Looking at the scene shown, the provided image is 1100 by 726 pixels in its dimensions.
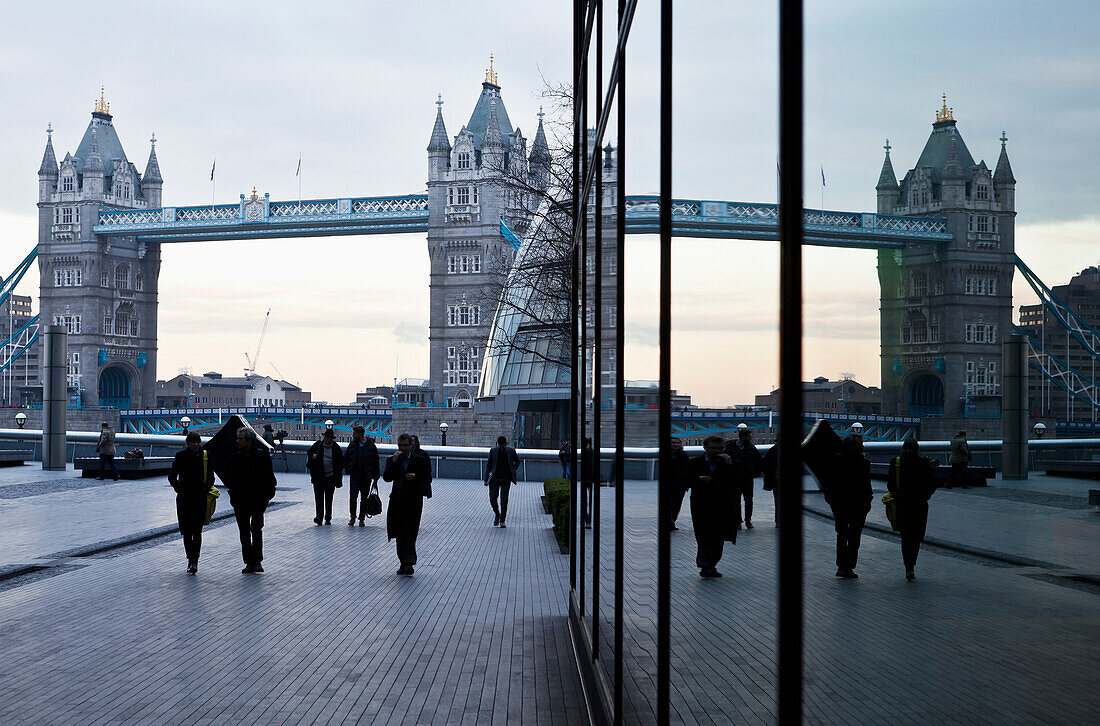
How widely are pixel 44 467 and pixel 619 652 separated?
88.3ft

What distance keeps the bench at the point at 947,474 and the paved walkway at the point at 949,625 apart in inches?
0.8

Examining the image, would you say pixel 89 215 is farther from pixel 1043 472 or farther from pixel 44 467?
pixel 1043 472

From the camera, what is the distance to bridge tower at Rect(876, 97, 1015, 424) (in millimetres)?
1150

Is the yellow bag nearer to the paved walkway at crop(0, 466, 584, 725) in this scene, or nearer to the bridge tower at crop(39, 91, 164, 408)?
the paved walkway at crop(0, 466, 584, 725)

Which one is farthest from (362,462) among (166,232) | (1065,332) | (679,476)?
(166,232)

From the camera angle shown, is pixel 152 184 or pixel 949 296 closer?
pixel 949 296

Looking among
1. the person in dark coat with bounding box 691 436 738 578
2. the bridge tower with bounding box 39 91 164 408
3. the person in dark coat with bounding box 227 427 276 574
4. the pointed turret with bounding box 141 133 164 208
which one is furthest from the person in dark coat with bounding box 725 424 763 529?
the pointed turret with bounding box 141 133 164 208

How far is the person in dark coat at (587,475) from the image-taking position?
5.71 metres

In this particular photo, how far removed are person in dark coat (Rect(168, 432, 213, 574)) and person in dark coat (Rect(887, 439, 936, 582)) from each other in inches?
385

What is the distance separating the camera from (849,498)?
56.5 inches

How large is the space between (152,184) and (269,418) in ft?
129

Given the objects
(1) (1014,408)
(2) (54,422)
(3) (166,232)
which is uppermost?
(3) (166,232)

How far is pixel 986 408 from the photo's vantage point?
1373 millimetres

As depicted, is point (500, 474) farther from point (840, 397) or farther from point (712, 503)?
point (840, 397)
